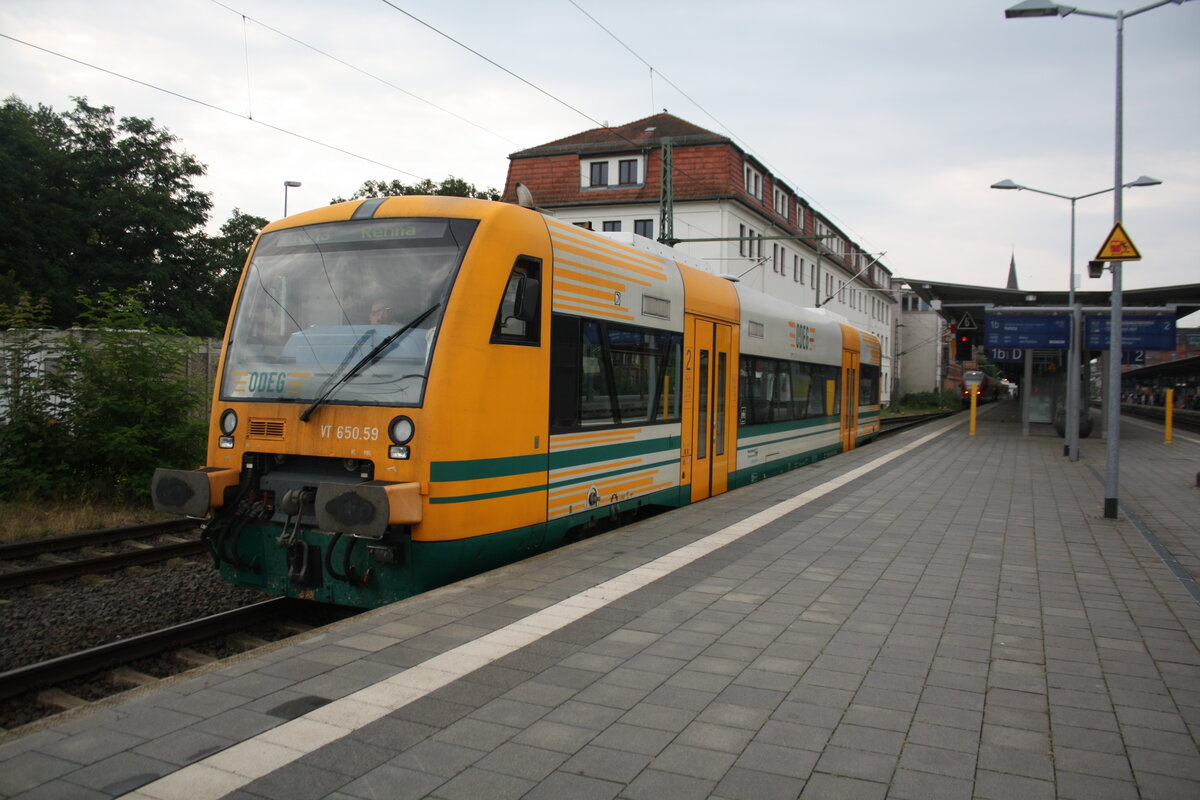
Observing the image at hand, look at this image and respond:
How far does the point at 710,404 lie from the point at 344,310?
219 inches

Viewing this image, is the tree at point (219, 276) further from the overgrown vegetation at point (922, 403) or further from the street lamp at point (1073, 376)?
the overgrown vegetation at point (922, 403)

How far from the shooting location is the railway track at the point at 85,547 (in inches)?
292

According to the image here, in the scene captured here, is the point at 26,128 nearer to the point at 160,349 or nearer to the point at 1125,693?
the point at 160,349

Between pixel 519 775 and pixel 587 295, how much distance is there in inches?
197

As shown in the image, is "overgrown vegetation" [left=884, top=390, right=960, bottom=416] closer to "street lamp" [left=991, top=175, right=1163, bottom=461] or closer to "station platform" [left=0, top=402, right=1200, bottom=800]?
"street lamp" [left=991, top=175, right=1163, bottom=461]

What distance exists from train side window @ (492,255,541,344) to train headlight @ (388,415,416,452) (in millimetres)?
896

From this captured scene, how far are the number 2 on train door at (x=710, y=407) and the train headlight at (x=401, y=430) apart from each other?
499cm

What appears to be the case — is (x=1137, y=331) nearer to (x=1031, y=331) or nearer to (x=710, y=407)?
(x=1031, y=331)

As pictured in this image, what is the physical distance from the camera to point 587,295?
7754mm

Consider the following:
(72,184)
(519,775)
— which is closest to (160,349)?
(519,775)

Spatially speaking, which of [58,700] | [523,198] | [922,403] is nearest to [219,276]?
[523,198]

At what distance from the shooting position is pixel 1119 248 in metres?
10.9

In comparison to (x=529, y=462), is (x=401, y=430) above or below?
above

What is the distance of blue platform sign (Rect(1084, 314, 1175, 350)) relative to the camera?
78.6 ft
